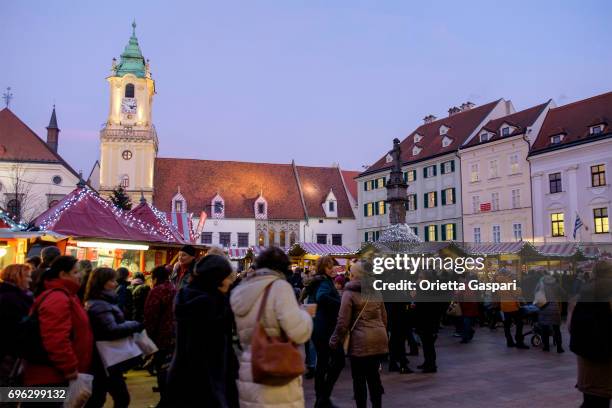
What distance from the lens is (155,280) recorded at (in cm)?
783

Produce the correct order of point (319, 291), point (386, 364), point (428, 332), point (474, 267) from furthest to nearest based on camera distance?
point (474, 267) → point (386, 364) → point (428, 332) → point (319, 291)

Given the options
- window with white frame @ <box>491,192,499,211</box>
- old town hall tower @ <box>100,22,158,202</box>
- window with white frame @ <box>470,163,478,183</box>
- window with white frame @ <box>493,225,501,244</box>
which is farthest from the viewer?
old town hall tower @ <box>100,22,158,202</box>

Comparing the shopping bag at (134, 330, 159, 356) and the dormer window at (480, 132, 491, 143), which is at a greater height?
the dormer window at (480, 132, 491, 143)

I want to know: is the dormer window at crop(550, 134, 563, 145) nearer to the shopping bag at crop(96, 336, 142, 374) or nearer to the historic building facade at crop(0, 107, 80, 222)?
the shopping bag at crop(96, 336, 142, 374)

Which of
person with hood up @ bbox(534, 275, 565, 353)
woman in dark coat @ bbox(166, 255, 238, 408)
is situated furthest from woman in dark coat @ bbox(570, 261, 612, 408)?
person with hood up @ bbox(534, 275, 565, 353)

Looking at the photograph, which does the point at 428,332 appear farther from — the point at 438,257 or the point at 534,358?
the point at 438,257

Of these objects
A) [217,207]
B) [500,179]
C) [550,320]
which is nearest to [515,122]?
[500,179]

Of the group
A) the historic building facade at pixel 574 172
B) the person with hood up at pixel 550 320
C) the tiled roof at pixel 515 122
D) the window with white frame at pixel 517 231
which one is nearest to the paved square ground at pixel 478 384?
the person with hood up at pixel 550 320

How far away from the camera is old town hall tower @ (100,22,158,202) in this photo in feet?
177

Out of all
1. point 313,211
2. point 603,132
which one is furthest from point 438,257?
point 313,211

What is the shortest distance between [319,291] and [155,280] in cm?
226

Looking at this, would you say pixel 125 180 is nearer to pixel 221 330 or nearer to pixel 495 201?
pixel 495 201

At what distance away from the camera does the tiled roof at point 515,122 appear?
38906 millimetres

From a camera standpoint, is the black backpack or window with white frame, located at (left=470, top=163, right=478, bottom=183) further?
window with white frame, located at (left=470, top=163, right=478, bottom=183)
